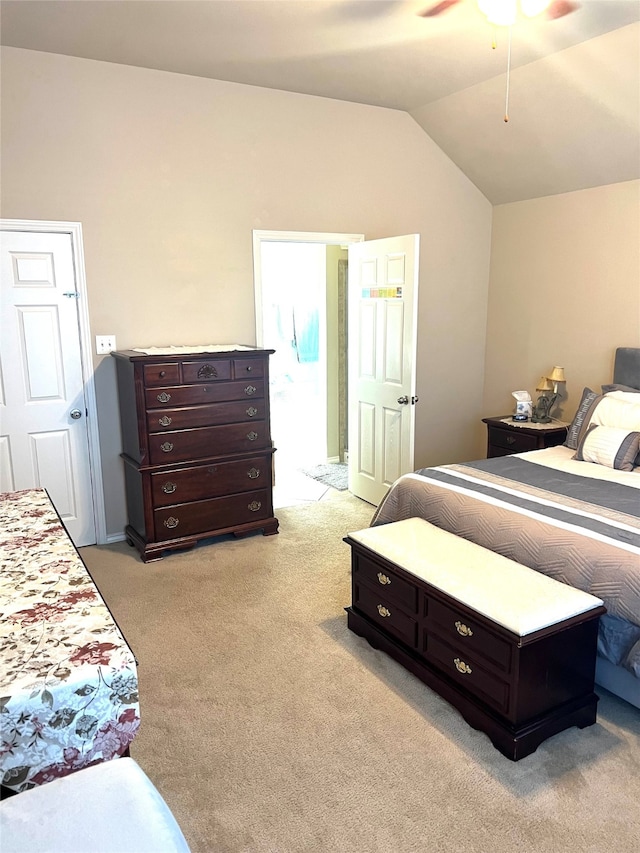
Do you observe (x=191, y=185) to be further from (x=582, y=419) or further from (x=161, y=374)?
(x=582, y=419)

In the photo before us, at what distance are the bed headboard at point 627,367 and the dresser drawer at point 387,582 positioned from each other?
2348mm

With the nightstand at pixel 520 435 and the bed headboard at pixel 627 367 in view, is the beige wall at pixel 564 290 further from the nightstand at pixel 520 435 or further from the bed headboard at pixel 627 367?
the nightstand at pixel 520 435

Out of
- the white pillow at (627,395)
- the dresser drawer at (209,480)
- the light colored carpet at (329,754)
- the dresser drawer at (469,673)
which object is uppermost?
the white pillow at (627,395)

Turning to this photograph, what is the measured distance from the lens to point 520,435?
4406mm

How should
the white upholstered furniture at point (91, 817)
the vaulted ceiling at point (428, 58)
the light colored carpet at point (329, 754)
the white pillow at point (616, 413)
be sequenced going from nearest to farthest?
1. the white upholstered furniture at point (91, 817)
2. the light colored carpet at point (329, 754)
3. the vaulted ceiling at point (428, 58)
4. the white pillow at point (616, 413)

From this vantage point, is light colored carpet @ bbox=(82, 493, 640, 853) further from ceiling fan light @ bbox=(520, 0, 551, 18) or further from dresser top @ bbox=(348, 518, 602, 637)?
ceiling fan light @ bbox=(520, 0, 551, 18)

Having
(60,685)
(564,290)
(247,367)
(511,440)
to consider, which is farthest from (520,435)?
(60,685)

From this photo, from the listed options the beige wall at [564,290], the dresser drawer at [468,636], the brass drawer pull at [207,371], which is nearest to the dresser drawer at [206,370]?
the brass drawer pull at [207,371]

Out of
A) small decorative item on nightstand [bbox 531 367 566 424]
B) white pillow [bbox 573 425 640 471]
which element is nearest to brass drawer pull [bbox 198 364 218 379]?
white pillow [bbox 573 425 640 471]

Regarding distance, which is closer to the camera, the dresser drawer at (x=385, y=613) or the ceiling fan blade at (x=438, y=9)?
the dresser drawer at (x=385, y=613)

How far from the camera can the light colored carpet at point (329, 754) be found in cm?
185

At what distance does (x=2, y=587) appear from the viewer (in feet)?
5.38

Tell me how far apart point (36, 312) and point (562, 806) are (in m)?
3.53

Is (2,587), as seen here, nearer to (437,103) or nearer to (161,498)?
(161,498)
